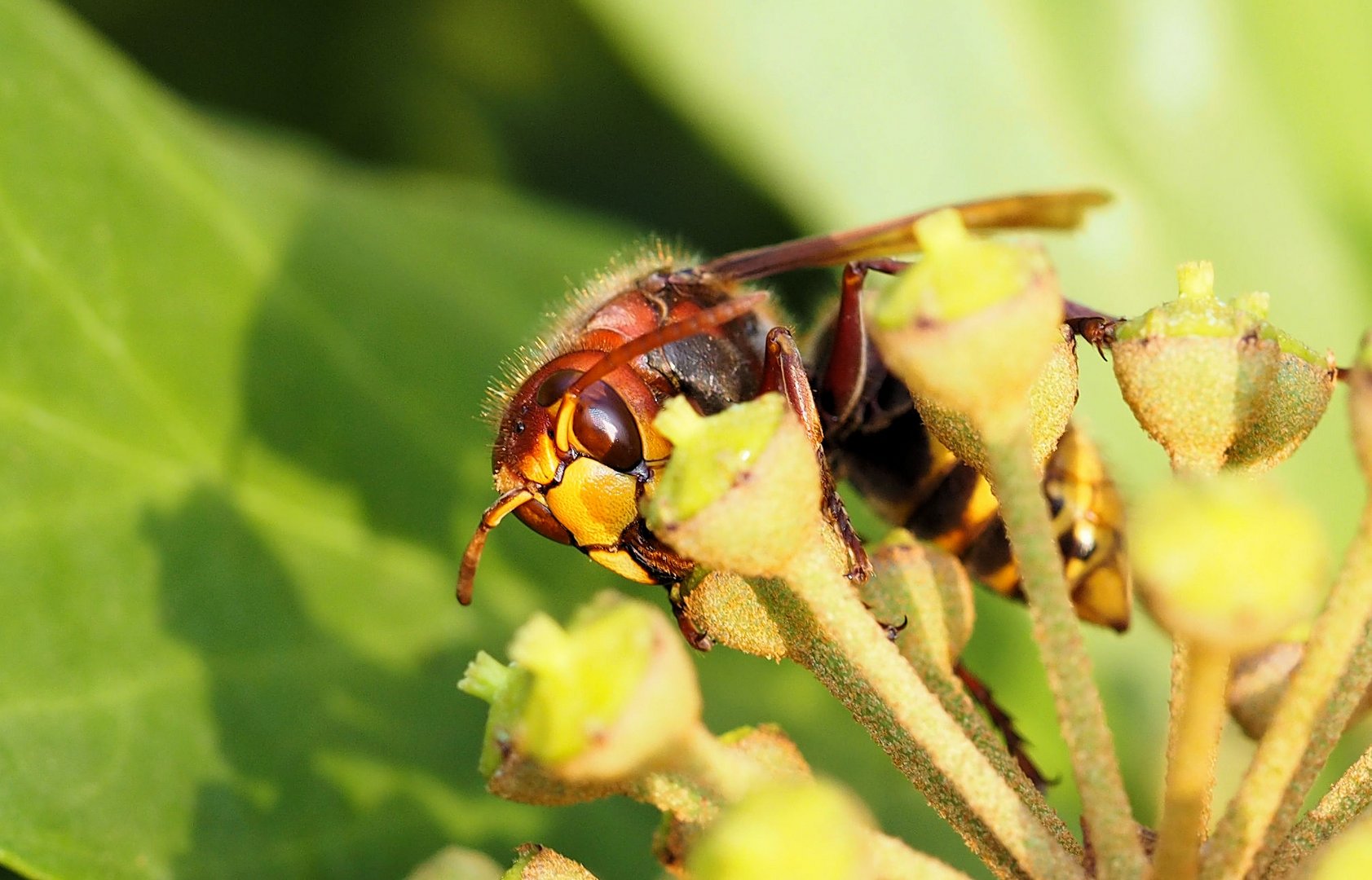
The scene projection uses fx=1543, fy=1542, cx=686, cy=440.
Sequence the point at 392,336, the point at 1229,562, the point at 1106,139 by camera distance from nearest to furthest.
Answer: the point at 1229,562, the point at 392,336, the point at 1106,139

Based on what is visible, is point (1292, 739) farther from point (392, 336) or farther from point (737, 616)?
point (392, 336)

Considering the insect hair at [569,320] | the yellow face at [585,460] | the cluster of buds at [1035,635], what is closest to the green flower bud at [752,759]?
the cluster of buds at [1035,635]

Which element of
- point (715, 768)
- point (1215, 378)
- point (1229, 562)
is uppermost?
point (1215, 378)

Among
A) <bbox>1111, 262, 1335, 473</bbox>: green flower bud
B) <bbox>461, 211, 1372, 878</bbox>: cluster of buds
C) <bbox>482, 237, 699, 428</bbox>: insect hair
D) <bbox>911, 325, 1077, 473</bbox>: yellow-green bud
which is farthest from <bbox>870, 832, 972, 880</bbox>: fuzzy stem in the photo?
<bbox>482, 237, 699, 428</bbox>: insect hair

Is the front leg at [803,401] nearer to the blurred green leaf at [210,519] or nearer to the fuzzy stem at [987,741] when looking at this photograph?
the fuzzy stem at [987,741]

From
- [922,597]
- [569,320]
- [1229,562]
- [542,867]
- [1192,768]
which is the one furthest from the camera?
[569,320]

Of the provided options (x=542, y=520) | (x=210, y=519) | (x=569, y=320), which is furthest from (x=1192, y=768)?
(x=210, y=519)
